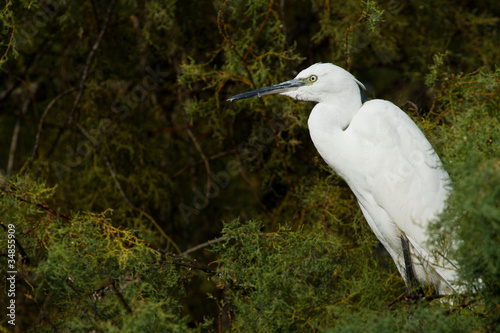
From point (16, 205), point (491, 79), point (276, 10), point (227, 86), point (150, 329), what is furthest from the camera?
point (227, 86)

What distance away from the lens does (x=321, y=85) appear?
2191mm

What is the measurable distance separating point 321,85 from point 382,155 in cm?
38

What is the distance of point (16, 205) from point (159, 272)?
545mm

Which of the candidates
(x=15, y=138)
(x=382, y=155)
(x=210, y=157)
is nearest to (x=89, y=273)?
(x=382, y=155)

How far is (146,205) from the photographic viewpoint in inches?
117

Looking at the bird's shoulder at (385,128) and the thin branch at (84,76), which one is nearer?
the bird's shoulder at (385,128)

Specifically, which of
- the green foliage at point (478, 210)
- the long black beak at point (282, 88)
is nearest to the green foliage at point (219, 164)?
the green foliage at point (478, 210)

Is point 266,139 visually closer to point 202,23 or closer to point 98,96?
point 202,23

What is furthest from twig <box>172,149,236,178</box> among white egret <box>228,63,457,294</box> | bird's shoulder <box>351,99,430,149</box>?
bird's shoulder <box>351,99,430,149</box>

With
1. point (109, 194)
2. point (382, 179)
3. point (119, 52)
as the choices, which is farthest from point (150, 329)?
point (119, 52)

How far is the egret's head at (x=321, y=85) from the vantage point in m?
2.18

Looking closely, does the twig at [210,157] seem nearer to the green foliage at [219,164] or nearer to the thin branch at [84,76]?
the green foliage at [219,164]

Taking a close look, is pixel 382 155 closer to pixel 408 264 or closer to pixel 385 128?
pixel 385 128

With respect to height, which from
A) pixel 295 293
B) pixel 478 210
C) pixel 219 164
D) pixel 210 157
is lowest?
pixel 219 164
